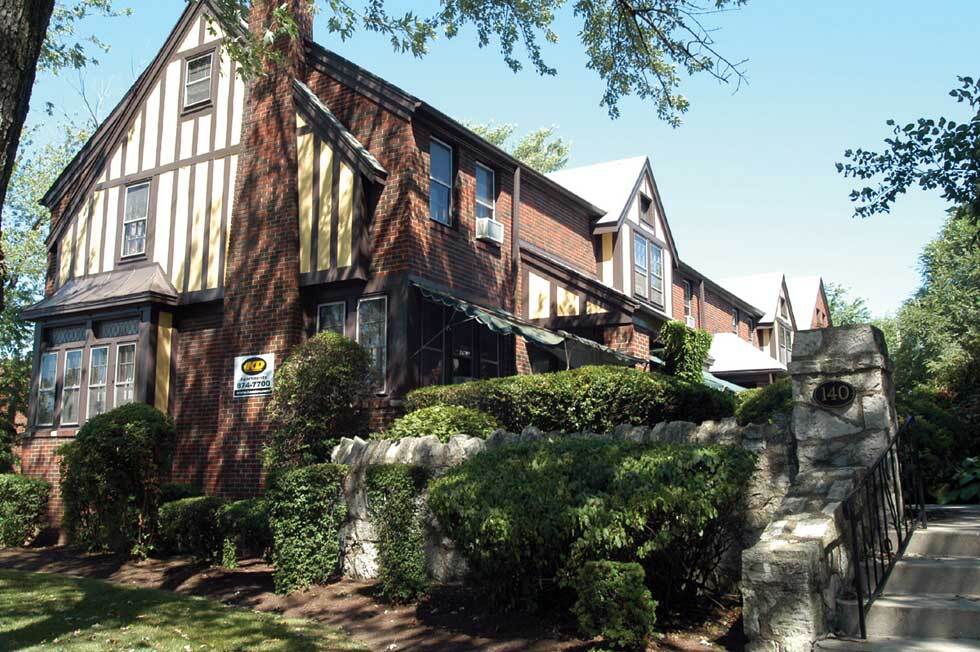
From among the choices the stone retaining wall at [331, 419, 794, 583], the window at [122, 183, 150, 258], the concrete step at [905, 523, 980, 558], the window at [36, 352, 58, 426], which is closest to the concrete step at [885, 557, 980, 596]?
the concrete step at [905, 523, 980, 558]

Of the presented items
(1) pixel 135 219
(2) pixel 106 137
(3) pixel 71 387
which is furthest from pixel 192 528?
(2) pixel 106 137

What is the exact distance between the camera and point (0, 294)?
5.44 meters

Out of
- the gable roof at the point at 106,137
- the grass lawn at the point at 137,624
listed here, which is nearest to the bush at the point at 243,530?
the grass lawn at the point at 137,624

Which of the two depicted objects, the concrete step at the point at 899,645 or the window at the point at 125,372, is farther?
the window at the point at 125,372

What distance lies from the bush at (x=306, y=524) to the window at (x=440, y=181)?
6.64 metres

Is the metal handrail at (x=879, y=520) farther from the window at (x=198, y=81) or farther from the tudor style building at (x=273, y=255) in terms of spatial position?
the window at (x=198, y=81)

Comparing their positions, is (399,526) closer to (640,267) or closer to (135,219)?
(135,219)

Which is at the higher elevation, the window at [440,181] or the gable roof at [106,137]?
the gable roof at [106,137]

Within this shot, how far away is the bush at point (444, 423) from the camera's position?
38.8 ft

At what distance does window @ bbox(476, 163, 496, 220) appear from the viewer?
1740 cm

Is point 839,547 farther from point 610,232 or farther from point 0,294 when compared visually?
point 610,232

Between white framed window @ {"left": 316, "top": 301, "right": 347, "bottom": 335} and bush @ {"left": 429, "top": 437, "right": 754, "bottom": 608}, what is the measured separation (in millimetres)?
7659

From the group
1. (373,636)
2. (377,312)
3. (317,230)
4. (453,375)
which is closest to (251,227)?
(317,230)

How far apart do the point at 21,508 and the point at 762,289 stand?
103 ft
